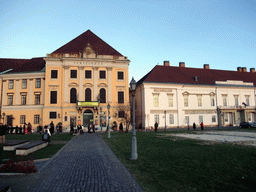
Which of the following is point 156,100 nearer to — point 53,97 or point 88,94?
point 88,94

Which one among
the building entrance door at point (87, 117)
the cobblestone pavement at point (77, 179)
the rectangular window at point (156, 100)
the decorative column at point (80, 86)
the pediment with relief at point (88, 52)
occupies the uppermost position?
the pediment with relief at point (88, 52)

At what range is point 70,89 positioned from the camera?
39.8 meters

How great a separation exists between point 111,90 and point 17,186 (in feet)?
117

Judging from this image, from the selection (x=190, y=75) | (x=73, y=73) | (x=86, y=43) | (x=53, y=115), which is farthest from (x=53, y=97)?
(x=190, y=75)

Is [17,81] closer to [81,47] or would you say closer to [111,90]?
[81,47]

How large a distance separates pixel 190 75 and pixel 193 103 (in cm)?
741

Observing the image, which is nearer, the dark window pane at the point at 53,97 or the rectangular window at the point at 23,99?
the dark window pane at the point at 53,97

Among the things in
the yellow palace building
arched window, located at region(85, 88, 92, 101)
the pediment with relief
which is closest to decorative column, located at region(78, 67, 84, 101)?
the yellow palace building

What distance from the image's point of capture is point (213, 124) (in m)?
46.6

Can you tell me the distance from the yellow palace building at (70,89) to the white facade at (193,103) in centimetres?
557

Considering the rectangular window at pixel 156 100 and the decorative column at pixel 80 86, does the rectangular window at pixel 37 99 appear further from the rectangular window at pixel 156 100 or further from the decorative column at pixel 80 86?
the rectangular window at pixel 156 100

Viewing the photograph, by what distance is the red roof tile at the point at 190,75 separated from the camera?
44.9 meters

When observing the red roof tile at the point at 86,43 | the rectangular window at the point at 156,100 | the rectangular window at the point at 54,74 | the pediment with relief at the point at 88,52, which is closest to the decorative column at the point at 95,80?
the pediment with relief at the point at 88,52

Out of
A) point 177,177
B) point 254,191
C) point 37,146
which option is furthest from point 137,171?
point 37,146
